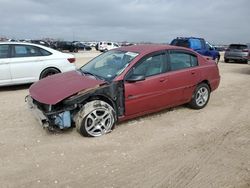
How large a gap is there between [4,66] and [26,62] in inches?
25.5

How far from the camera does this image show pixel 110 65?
6117 millimetres

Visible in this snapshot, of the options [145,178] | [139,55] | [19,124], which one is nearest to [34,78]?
[19,124]

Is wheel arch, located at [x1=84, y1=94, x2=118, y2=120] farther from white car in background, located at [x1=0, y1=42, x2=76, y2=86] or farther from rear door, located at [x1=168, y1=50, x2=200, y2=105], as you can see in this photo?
white car in background, located at [x1=0, y1=42, x2=76, y2=86]

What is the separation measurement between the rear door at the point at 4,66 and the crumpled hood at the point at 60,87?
332 cm

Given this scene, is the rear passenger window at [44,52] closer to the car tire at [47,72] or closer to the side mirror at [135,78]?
the car tire at [47,72]

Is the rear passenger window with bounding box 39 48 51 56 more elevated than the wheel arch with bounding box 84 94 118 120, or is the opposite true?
the rear passenger window with bounding box 39 48 51 56

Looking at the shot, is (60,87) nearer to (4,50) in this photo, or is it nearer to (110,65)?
(110,65)

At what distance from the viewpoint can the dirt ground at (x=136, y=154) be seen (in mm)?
3898

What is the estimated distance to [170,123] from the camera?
243 inches

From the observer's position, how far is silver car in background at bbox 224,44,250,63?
22500 mm

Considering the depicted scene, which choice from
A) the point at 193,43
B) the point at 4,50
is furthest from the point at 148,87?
the point at 193,43

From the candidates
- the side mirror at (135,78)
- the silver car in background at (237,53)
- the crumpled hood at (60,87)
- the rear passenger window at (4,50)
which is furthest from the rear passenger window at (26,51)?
the silver car in background at (237,53)

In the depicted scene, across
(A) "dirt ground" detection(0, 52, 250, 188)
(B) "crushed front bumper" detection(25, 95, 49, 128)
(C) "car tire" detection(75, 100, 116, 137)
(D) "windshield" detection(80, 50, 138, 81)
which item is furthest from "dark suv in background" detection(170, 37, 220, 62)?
(B) "crushed front bumper" detection(25, 95, 49, 128)

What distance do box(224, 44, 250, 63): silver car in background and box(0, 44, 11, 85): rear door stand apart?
18.3m
